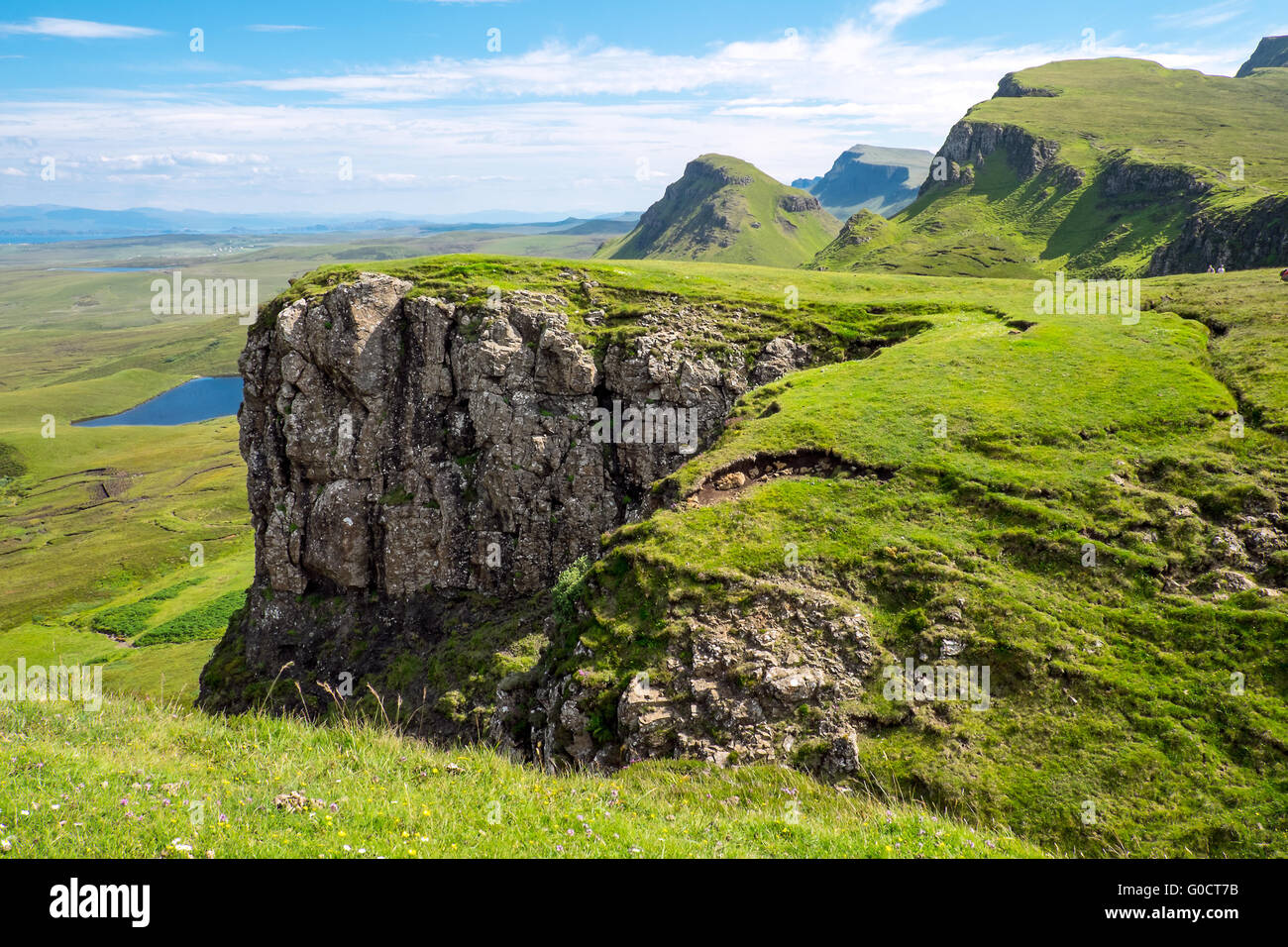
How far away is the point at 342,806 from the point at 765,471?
23436 mm

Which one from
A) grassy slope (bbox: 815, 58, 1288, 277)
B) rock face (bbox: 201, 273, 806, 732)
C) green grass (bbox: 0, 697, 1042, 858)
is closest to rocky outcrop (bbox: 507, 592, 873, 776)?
green grass (bbox: 0, 697, 1042, 858)

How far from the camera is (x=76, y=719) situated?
39.6ft

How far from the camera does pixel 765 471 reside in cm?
2997

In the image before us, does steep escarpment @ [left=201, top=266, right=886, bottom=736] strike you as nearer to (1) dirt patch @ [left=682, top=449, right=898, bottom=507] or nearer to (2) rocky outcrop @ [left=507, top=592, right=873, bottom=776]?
(1) dirt patch @ [left=682, top=449, right=898, bottom=507]

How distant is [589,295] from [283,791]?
43156 mm

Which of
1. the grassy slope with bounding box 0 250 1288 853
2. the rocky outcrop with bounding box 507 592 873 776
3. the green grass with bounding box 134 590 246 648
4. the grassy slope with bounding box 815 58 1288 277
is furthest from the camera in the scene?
the grassy slope with bounding box 815 58 1288 277

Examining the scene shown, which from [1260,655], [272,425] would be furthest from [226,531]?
[1260,655]

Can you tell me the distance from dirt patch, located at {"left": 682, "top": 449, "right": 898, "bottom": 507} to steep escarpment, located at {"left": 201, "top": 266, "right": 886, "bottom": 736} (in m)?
12.1

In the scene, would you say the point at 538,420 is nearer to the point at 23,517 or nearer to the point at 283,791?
the point at 283,791

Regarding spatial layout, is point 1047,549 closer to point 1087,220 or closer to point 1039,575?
point 1039,575

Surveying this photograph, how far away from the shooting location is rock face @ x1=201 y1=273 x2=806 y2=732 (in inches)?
1709

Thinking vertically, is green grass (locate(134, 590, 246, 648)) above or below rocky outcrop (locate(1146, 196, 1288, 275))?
below

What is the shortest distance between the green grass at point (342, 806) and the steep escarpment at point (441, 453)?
29.4 m

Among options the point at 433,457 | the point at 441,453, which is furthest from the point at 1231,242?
the point at 433,457
